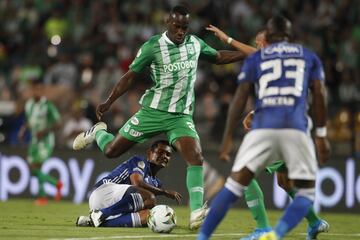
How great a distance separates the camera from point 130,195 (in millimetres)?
10578

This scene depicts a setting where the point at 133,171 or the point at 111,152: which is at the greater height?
the point at 111,152

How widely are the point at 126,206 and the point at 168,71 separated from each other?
164cm

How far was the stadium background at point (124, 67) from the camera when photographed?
16531mm

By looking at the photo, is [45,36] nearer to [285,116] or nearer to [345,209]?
[345,209]

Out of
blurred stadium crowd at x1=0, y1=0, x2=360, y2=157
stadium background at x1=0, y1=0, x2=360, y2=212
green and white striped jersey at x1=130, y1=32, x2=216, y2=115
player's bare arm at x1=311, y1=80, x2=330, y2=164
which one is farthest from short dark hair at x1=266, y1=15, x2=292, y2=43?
blurred stadium crowd at x1=0, y1=0, x2=360, y2=157

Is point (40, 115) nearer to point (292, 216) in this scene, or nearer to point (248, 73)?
point (248, 73)

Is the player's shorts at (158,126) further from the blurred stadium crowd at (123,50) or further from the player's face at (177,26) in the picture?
the blurred stadium crowd at (123,50)

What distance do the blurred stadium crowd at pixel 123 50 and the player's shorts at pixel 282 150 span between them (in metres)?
8.84

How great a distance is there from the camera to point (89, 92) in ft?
63.4

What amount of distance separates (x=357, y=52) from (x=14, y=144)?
7219mm

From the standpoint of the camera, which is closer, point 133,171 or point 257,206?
point 257,206

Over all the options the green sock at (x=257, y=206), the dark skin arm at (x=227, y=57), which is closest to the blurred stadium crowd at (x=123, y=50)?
the dark skin arm at (x=227, y=57)

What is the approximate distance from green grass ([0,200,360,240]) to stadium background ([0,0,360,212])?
1501mm

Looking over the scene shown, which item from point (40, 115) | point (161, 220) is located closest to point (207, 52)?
point (161, 220)
